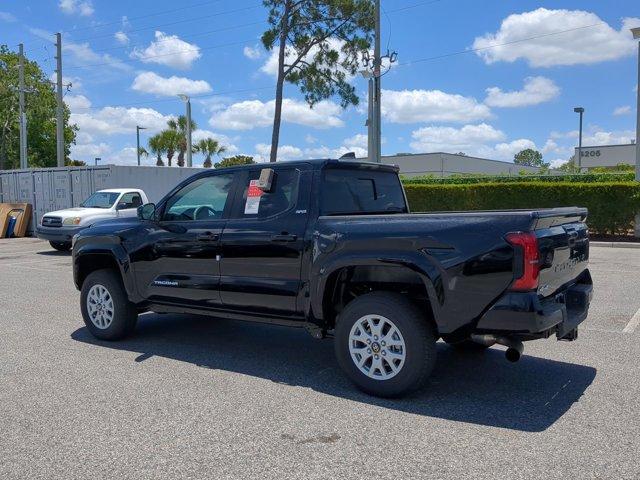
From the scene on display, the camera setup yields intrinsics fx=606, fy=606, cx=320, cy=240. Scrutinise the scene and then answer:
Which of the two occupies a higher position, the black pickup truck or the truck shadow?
the black pickup truck

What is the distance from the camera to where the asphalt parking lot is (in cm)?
344

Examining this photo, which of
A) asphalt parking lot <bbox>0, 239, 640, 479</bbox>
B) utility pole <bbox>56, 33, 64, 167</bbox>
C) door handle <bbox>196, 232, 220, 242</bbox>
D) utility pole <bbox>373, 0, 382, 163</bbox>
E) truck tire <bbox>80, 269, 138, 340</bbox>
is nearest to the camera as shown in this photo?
asphalt parking lot <bbox>0, 239, 640, 479</bbox>

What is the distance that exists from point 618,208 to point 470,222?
1495 centimetres

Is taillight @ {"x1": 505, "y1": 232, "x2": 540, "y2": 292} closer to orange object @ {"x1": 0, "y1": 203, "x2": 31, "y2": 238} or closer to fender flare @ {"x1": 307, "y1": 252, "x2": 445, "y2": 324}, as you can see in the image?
fender flare @ {"x1": 307, "y1": 252, "x2": 445, "y2": 324}

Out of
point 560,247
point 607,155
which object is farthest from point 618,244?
point 607,155

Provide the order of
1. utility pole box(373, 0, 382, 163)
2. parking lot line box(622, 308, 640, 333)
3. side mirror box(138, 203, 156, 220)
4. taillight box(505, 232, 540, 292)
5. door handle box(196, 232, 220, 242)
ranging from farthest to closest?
utility pole box(373, 0, 382, 163), parking lot line box(622, 308, 640, 333), side mirror box(138, 203, 156, 220), door handle box(196, 232, 220, 242), taillight box(505, 232, 540, 292)

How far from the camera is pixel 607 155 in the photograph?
238ft

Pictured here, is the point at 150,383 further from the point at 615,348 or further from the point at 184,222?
the point at 615,348

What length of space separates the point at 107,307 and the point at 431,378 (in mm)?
3448

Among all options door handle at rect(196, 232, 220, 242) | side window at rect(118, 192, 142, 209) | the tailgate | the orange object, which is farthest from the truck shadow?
the orange object

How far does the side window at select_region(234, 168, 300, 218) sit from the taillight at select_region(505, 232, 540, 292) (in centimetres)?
194

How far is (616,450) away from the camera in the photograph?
3551 mm

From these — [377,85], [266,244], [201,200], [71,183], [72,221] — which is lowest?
[72,221]

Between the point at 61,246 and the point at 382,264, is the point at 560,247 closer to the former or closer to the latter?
the point at 382,264
